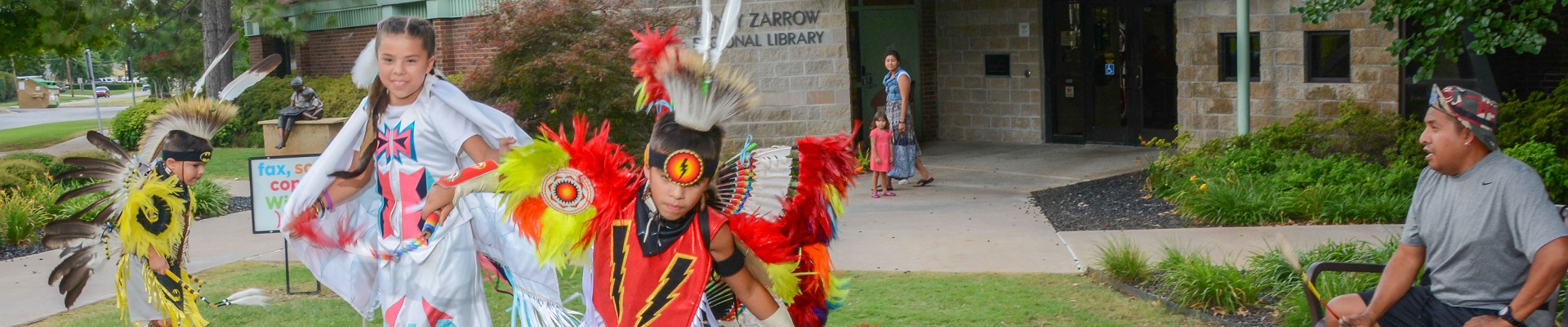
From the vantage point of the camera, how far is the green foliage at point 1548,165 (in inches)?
329

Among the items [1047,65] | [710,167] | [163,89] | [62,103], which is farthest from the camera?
[62,103]

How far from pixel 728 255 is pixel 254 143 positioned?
19.1 meters

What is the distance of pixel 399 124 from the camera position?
4.80 m

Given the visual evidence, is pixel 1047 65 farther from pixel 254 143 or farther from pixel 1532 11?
pixel 254 143

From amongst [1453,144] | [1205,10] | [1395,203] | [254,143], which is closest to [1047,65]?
[1205,10]

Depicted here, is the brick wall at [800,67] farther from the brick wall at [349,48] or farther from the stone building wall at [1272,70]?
the brick wall at [349,48]

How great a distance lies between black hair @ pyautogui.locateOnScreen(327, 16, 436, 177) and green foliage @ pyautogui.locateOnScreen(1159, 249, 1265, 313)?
12.0 feet

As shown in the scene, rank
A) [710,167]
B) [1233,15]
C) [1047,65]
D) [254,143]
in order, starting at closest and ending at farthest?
1. [710,167]
2. [1233,15]
3. [1047,65]
4. [254,143]

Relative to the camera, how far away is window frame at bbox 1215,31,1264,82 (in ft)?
39.8

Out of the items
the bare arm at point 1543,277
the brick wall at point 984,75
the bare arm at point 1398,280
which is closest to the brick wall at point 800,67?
the brick wall at point 984,75

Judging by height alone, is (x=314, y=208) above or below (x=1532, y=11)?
below

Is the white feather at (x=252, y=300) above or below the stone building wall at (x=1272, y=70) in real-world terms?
below

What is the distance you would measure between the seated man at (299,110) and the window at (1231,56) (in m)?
11.9

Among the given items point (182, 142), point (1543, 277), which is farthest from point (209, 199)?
point (1543, 277)
